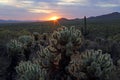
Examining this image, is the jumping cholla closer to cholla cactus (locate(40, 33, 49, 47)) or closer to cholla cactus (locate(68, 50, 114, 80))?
cholla cactus (locate(68, 50, 114, 80))

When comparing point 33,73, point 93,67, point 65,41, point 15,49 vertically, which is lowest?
point 15,49

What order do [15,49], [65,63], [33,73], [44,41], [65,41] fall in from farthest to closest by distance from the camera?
[44,41], [15,49], [65,63], [65,41], [33,73]

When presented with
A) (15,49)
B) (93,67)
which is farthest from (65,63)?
(15,49)

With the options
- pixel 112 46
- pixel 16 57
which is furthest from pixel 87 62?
pixel 112 46

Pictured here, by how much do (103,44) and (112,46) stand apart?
1.60 m

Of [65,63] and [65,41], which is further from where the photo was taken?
[65,63]

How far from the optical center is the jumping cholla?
1135cm

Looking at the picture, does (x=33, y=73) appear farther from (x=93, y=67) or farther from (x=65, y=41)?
(x=93, y=67)

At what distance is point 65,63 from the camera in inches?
516

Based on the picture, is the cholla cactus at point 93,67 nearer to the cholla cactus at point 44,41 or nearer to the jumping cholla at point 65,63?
the jumping cholla at point 65,63

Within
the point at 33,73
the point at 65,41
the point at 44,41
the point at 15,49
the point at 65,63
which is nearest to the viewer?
the point at 33,73

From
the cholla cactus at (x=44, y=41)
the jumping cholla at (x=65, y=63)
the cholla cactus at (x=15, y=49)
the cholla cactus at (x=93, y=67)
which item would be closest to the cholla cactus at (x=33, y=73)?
the jumping cholla at (x=65, y=63)

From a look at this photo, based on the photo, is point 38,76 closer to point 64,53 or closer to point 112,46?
point 64,53

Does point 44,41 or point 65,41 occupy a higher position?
point 65,41
